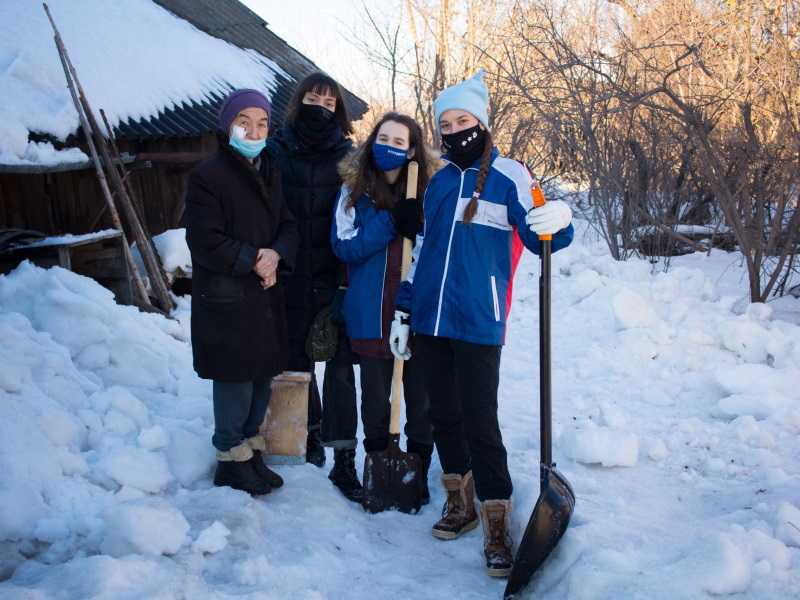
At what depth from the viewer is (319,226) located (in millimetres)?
3508

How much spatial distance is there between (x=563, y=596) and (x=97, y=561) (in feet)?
5.41

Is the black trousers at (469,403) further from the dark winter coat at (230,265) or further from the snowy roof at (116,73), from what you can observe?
the snowy roof at (116,73)

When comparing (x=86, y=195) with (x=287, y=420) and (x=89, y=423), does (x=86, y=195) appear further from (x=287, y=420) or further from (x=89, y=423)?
(x=287, y=420)

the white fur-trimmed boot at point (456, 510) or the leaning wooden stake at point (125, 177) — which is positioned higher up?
the leaning wooden stake at point (125, 177)

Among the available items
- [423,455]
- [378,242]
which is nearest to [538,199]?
[378,242]

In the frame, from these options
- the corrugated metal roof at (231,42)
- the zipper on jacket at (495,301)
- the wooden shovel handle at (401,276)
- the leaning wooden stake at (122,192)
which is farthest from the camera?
the corrugated metal roof at (231,42)

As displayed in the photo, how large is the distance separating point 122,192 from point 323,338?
368cm

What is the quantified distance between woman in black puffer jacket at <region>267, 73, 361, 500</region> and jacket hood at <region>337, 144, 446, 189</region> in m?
0.17

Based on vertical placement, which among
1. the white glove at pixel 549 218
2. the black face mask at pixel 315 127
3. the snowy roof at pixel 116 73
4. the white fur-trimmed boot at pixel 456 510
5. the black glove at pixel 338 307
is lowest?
the white fur-trimmed boot at pixel 456 510

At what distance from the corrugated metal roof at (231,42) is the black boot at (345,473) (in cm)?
422

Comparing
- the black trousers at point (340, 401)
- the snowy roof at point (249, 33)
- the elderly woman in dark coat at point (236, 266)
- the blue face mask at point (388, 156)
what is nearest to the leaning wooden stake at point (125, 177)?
the snowy roof at point (249, 33)

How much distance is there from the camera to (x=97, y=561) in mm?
2400

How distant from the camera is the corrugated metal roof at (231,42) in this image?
7.02 metres

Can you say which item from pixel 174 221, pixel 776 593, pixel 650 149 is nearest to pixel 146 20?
pixel 174 221
